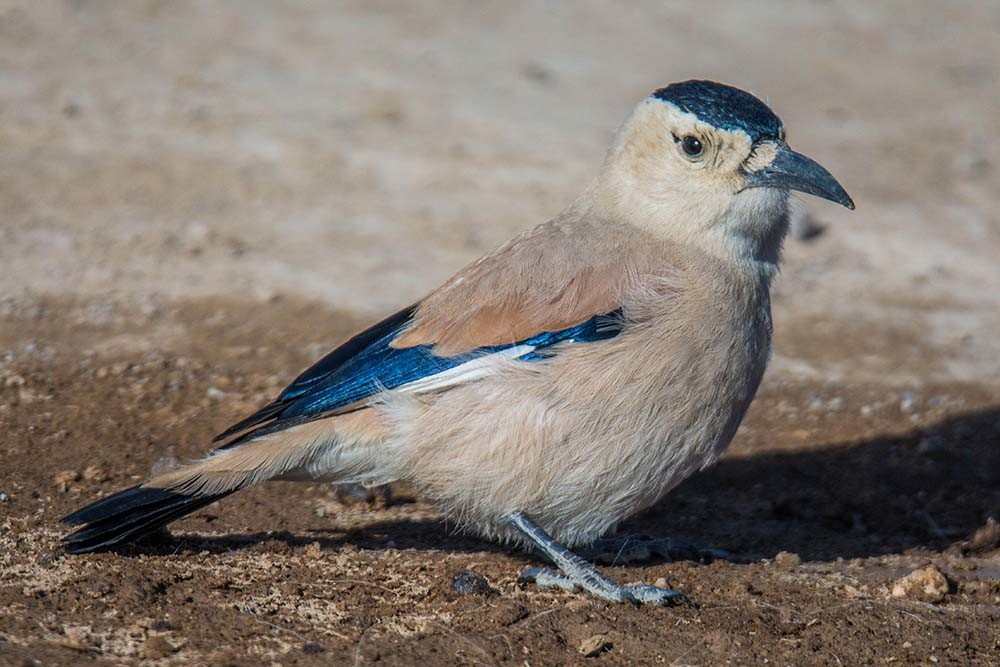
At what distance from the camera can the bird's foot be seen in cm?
593

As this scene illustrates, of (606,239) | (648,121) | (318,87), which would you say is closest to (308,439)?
(606,239)

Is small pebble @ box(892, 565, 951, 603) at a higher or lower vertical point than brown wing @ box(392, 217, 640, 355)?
lower

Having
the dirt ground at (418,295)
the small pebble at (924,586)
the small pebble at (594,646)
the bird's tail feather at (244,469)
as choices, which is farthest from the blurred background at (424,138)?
the small pebble at (594,646)

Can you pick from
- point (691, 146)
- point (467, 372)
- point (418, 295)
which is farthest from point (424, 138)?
point (467, 372)

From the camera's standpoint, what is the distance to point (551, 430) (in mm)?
5922

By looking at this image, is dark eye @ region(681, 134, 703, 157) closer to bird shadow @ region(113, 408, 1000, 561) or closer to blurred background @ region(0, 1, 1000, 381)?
bird shadow @ region(113, 408, 1000, 561)

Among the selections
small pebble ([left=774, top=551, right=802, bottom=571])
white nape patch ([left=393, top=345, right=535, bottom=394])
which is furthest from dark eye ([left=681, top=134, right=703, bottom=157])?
small pebble ([left=774, top=551, right=802, bottom=571])

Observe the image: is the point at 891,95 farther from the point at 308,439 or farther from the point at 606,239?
the point at 308,439

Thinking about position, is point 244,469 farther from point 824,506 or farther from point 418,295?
point 418,295

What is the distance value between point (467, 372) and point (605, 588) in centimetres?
114

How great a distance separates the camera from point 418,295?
971cm

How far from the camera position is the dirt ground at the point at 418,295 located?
5664 millimetres

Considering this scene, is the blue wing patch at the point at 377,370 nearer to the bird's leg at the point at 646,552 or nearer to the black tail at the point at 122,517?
the black tail at the point at 122,517

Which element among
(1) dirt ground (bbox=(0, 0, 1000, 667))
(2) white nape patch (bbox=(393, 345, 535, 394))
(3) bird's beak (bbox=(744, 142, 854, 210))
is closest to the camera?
(1) dirt ground (bbox=(0, 0, 1000, 667))
